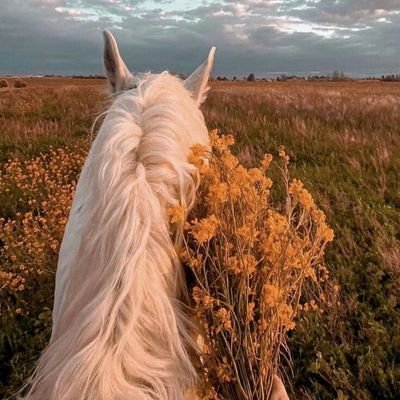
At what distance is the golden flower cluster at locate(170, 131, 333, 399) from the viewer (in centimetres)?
178

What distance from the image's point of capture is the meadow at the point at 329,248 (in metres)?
3.34

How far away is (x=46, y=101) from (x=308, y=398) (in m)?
13.4

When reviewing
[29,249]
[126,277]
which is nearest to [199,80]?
[126,277]

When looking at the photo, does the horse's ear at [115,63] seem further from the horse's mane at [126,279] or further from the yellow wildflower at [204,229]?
the yellow wildflower at [204,229]

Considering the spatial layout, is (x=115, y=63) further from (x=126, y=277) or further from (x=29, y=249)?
Answer: (x=29, y=249)

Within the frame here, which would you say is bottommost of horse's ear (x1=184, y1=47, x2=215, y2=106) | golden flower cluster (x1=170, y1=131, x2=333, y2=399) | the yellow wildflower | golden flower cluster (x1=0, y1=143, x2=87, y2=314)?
golden flower cluster (x1=0, y1=143, x2=87, y2=314)

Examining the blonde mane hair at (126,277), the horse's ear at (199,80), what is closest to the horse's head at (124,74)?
the horse's ear at (199,80)

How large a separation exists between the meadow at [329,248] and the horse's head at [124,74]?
0.54ft

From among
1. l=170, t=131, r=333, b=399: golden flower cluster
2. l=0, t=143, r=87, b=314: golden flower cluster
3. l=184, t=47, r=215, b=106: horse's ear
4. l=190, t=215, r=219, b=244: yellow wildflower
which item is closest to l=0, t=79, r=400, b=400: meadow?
l=0, t=143, r=87, b=314: golden flower cluster

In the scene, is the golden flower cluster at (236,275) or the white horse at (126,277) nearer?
the white horse at (126,277)

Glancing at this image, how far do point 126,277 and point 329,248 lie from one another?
341cm

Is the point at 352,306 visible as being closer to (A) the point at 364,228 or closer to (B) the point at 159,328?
(A) the point at 364,228

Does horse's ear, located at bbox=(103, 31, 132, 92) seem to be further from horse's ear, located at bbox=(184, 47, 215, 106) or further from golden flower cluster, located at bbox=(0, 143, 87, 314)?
golden flower cluster, located at bbox=(0, 143, 87, 314)

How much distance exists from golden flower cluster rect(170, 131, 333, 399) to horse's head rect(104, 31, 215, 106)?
984 mm
